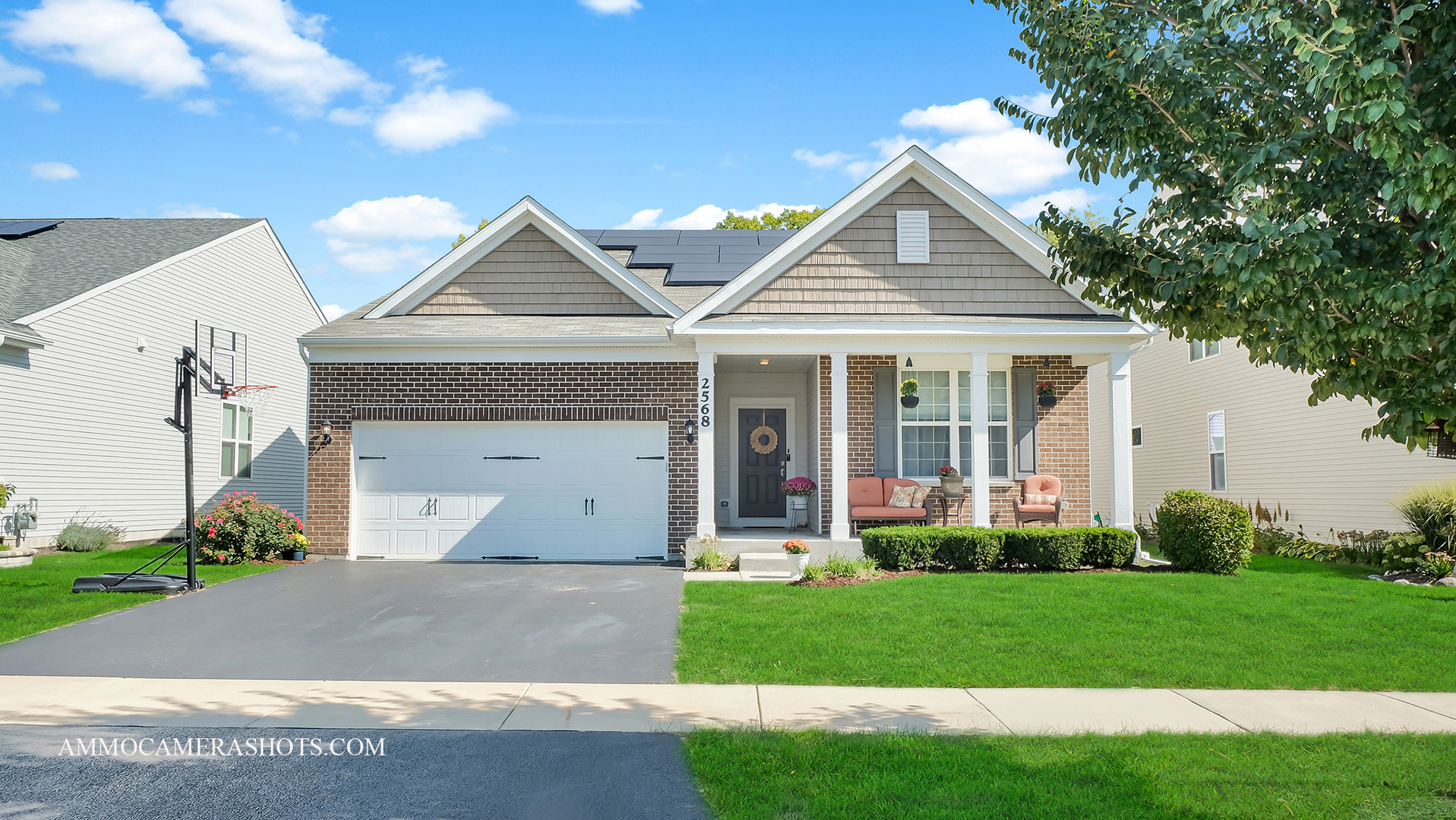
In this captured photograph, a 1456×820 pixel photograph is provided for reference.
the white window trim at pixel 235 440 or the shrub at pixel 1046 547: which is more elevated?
the white window trim at pixel 235 440

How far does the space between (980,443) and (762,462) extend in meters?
4.40

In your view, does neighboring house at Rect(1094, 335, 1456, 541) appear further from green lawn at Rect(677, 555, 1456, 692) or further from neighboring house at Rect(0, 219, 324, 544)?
neighboring house at Rect(0, 219, 324, 544)

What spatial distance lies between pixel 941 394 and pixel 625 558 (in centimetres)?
584

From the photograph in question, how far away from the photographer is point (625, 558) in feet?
45.4

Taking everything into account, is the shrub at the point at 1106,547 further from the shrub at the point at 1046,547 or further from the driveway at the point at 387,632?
the driveway at the point at 387,632

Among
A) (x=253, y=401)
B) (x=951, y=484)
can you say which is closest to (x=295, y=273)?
(x=253, y=401)

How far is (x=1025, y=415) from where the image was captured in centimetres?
1445

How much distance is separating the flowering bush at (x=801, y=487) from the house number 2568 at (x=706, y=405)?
2285 millimetres

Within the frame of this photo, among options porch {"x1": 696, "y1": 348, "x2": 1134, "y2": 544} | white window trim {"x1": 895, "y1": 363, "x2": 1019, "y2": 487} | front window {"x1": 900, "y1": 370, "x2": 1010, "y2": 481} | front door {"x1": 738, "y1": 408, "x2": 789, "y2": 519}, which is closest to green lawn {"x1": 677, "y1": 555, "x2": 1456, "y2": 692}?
porch {"x1": 696, "y1": 348, "x2": 1134, "y2": 544}

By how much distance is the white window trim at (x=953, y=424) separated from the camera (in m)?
14.4

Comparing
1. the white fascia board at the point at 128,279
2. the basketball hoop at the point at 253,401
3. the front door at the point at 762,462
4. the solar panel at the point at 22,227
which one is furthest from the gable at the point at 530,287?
the solar panel at the point at 22,227

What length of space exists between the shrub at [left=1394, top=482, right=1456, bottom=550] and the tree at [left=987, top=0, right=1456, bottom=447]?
10.3 metres

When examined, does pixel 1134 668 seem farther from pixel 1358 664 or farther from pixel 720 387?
pixel 720 387

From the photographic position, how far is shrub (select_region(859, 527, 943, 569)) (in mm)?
11898
